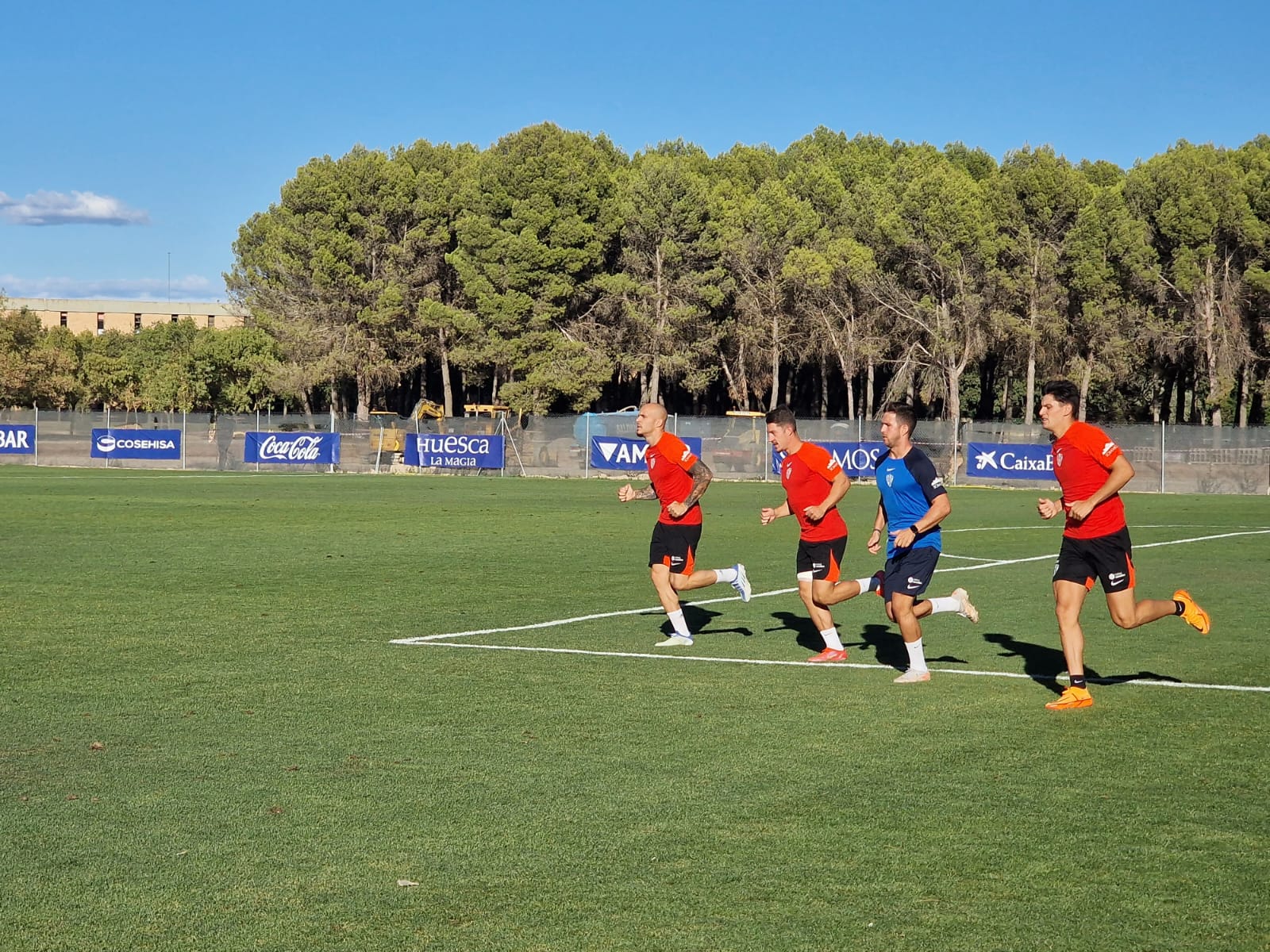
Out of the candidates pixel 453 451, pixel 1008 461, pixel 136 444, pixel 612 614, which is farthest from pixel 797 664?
pixel 136 444

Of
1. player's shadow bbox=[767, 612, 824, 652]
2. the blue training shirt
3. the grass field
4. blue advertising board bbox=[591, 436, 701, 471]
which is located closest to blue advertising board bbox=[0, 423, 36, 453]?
blue advertising board bbox=[591, 436, 701, 471]

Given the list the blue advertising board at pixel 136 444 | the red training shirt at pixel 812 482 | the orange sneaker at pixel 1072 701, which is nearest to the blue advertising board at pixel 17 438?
the blue advertising board at pixel 136 444

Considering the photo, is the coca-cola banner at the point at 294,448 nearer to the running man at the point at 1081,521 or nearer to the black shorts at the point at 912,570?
the black shorts at the point at 912,570

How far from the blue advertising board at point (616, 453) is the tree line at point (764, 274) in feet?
52.7

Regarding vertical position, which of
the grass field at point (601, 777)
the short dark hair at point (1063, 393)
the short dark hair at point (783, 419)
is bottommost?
the grass field at point (601, 777)

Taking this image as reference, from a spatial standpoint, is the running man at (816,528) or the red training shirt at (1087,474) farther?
the running man at (816,528)

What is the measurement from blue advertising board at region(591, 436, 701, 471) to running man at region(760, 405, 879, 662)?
36.6 meters

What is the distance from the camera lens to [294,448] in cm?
5088

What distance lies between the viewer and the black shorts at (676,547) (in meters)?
11.2

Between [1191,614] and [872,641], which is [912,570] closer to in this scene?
[1191,614]

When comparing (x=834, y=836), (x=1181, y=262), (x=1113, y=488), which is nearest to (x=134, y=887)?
(x=834, y=836)

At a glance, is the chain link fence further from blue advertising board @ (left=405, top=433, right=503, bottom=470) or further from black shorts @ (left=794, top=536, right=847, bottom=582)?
black shorts @ (left=794, top=536, right=847, bottom=582)

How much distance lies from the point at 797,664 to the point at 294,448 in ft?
140

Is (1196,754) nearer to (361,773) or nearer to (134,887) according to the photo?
(361,773)
